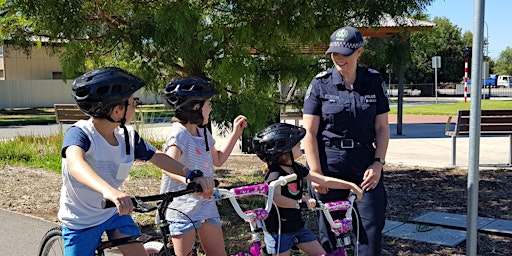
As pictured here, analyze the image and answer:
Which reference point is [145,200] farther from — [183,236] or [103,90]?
[183,236]

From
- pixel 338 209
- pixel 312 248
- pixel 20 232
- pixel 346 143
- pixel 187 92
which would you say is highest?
pixel 187 92

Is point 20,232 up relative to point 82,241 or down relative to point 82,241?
down

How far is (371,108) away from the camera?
3643 millimetres

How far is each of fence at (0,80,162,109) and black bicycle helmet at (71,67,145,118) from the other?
32691 millimetres

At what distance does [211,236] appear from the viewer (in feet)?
11.9

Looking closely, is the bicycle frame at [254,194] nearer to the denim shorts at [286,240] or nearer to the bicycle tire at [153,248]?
the denim shorts at [286,240]

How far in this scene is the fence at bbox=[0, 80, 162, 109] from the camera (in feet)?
118

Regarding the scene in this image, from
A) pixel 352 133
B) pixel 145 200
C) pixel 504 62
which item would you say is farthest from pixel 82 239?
pixel 504 62

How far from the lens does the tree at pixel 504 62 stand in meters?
86.9

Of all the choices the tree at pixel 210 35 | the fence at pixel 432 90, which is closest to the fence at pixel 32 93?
the fence at pixel 432 90

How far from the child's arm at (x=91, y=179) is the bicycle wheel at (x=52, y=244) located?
2.79ft

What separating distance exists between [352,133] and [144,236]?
144cm

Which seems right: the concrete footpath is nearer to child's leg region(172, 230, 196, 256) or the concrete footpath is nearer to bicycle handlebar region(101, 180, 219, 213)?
child's leg region(172, 230, 196, 256)

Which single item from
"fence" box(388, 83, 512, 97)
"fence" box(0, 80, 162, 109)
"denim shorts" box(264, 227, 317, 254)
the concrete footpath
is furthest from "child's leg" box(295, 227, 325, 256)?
"fence" box(388, 83, 512, 97)
